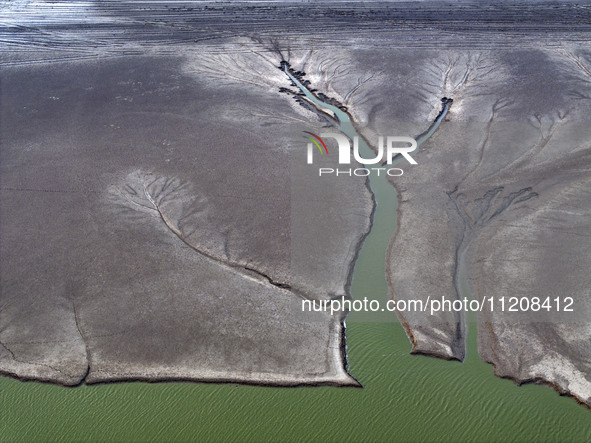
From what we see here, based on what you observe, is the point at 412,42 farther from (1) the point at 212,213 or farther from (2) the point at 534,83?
(1) the point at 212,213

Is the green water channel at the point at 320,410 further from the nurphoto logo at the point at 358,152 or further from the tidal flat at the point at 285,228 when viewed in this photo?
the nurphoto logo at the point at 358,152

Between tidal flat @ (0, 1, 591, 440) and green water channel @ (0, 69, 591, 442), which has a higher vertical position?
tidal flat @ (0, 1, 591, 440)

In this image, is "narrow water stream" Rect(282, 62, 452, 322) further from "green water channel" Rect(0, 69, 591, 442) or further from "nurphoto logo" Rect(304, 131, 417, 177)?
"green water channel" Rect(0, 69, 591, 442)

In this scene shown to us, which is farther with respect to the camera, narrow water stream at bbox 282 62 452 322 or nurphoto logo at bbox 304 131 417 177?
nurphoto logo at bbox 304 131 417 177

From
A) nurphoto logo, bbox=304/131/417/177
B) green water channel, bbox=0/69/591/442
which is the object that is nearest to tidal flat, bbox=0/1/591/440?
green water channel, bbox=0/69/591/442

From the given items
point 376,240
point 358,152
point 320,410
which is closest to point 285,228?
point 376,240
